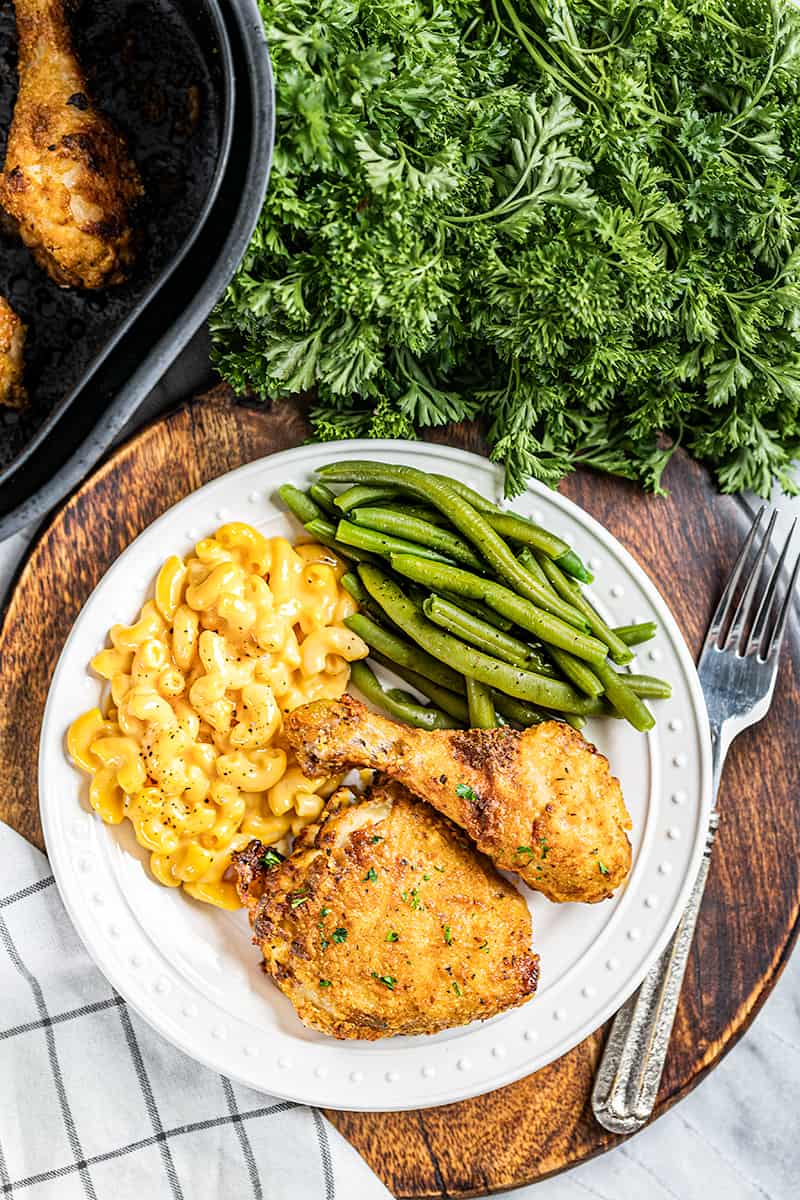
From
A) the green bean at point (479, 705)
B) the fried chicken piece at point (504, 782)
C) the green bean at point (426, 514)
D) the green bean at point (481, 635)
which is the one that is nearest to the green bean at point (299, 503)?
the green bean at point (426, 514)

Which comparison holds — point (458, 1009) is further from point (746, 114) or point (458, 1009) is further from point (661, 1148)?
point (746, 114)

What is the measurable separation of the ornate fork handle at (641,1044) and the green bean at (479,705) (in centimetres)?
79

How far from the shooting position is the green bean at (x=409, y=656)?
3.08 meters

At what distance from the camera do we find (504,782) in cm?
288

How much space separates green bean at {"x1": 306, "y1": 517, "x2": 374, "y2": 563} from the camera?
10.0ft

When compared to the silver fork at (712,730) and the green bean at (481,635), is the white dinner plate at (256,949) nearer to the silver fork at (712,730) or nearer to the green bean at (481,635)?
the silver fork at (712,730)

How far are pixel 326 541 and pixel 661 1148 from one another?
7.82 ft

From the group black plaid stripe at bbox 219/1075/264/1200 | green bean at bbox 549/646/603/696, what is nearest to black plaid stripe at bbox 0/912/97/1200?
black plaid stripe at bbox 219/1075/264/1200

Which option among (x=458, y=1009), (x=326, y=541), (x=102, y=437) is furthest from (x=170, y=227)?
(x=458, y=1009)

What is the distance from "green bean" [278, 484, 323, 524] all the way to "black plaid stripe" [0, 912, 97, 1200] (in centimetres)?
138

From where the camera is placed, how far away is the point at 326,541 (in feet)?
10.1

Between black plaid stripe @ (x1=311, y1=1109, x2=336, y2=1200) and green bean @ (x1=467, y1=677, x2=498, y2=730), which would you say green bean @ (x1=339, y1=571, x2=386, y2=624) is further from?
black plaid stripe @ (x1=311, y1=1109, x2=336, y2=1200)

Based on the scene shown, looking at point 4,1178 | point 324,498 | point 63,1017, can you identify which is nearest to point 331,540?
point 324,498

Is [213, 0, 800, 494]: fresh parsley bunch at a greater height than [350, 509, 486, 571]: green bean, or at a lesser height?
greater
